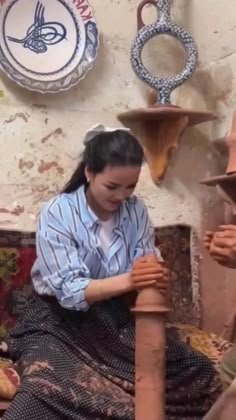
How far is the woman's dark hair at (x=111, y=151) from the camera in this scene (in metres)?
1.93

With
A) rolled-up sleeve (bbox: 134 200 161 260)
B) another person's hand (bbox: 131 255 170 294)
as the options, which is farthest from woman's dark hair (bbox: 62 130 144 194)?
another person's hand (bbox: 131 255 170 294)

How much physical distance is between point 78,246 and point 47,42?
82 cm

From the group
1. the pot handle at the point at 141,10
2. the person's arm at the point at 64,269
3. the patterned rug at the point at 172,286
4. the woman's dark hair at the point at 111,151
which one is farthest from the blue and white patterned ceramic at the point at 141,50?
the person's arm at the point at 64,269

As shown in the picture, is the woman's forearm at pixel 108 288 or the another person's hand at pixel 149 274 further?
the woman's forearm at pixel 108 288

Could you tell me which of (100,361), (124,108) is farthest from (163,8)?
(100,361)

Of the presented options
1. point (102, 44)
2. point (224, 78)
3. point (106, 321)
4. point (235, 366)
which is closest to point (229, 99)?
point (224, 78)

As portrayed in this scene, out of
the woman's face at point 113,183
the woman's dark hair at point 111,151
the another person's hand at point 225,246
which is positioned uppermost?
the woman's dark hair at point 111,151

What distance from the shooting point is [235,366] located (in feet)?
5.35

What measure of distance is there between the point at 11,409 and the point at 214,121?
134 centimetres

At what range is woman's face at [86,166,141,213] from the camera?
6.31 ft

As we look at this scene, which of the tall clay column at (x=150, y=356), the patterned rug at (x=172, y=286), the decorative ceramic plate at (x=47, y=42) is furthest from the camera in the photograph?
the decorative ceramic plate at (x=47, y=42)

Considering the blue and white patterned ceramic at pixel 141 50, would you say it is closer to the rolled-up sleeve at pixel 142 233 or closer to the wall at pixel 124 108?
A: the wall at pixel 124 108

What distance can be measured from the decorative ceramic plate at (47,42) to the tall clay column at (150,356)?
3.64 ft

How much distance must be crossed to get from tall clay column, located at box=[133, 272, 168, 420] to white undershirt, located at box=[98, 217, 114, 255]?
465 millimetres
